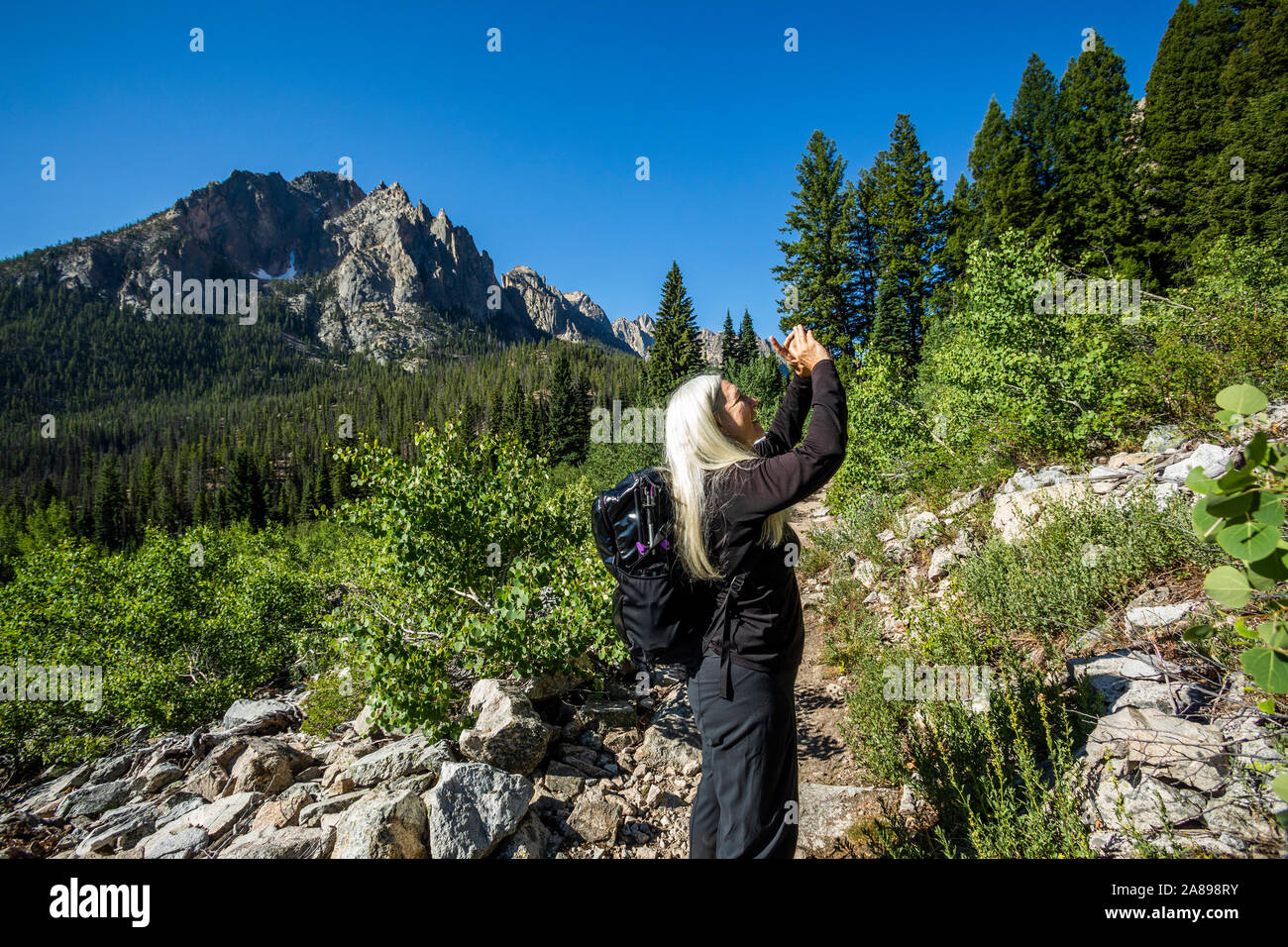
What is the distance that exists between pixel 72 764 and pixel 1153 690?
1724 cm

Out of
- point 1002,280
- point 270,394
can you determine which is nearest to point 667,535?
point 1002,280

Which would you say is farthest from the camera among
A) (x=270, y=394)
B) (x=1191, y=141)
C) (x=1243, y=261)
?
(x=270, y=394)

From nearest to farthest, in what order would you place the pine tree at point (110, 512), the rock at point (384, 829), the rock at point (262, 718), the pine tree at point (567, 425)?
1. the rock at point (384, 829)
2. the rock at point (262, 718)
3. the pine tree at point (567, 425)
4. the pine tree at point (110, 512)

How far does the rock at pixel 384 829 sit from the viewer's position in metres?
3.20

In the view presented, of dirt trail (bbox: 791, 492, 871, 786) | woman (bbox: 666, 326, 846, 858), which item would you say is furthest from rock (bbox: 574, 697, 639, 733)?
woman (bbox: 666, 326, 846, 858)

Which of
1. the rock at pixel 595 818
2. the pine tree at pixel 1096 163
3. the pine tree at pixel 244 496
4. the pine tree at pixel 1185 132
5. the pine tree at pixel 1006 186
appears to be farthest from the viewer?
the pine tree at pixel 244 496

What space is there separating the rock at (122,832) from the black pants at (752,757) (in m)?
Answer: 6.00

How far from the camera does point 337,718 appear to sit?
222 inches

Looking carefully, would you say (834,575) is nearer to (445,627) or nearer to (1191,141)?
(445,627)

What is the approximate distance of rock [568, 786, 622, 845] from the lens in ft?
12.6

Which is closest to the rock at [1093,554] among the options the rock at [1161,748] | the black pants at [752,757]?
the rock at [1161,748]

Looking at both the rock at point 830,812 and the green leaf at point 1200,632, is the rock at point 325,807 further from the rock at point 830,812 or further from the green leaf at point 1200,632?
the green leaf at point 1200,632

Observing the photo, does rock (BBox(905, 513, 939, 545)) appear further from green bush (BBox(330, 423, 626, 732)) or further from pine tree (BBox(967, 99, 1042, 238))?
pine tree (BBox(967, 99, 1042, 238))

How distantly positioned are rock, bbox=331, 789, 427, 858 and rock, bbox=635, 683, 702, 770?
201cm
